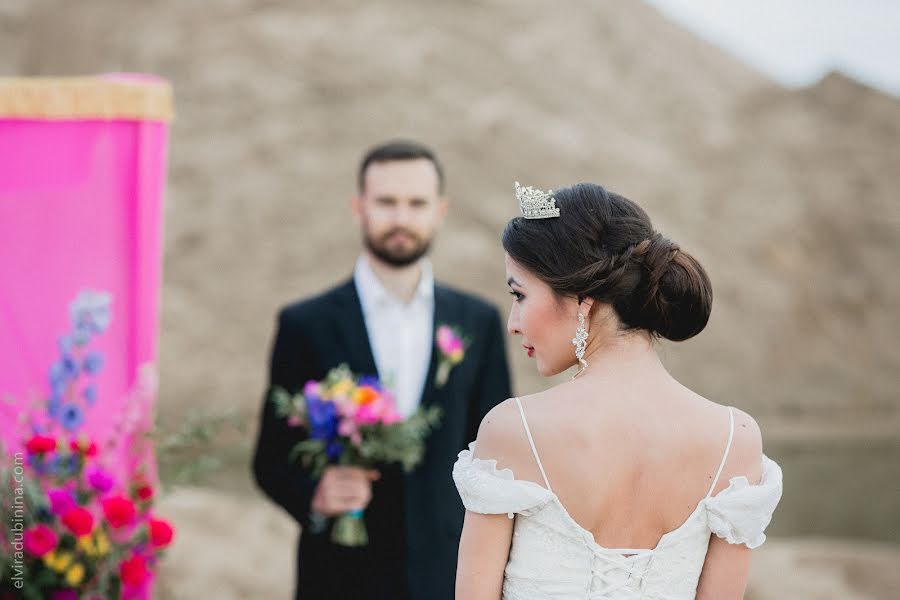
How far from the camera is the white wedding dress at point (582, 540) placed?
235 cm

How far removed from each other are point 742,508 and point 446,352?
211cm

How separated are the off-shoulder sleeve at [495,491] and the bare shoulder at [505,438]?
0.02 m

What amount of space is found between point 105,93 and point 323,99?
17.8 metres

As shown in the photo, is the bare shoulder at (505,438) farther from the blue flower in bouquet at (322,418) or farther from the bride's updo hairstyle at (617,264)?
the blue flower in bouquet at (322,418)

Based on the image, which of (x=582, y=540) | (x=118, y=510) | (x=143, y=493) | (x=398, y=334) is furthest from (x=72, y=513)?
(x=582, y=540)

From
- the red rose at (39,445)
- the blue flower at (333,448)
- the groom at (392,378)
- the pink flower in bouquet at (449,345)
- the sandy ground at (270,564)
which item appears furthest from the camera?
the sandy ground at (270,564)

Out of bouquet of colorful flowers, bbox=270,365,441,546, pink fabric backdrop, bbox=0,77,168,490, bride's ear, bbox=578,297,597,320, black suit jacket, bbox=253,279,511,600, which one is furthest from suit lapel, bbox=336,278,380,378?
bride's ear, bbox=578,297,597,320

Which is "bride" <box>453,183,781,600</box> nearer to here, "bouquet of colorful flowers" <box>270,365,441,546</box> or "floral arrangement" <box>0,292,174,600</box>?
"bouquet of colorful flowers" <box>270,365,441,546</box>

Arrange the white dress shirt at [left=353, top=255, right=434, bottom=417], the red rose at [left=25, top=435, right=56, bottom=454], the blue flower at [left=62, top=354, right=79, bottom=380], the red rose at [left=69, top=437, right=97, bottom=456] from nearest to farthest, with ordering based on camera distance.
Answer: the red rose at [left=25, top=435, right=56, bottom=454] < the red rose at [left=69, top=437, right=97, bottom=456] < the blue flower at [left=62, top=354, right=79, bottom=380] < the white dress shirt at [left=353, top=255, right=434, bottom=417]

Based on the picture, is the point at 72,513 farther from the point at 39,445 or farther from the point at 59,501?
the point at 39,445

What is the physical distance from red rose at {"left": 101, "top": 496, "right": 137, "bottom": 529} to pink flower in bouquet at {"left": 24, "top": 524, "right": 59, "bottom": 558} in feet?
0.61

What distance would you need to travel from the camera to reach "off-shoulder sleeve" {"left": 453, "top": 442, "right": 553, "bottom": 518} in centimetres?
232

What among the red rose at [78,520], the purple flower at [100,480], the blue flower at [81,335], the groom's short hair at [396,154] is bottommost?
the red rose at [78,520]

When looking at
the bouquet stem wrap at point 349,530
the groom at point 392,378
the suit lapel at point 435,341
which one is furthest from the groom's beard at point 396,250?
the bouquet stem wrap at point 349,530
